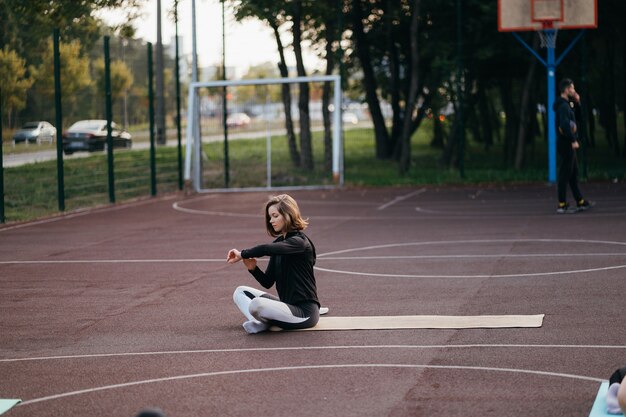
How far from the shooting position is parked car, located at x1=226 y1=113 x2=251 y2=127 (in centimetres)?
2811

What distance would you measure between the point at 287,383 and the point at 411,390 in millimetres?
806

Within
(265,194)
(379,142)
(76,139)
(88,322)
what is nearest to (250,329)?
(88,322)

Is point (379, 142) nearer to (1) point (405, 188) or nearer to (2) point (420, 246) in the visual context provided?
(1) point (405, 188)

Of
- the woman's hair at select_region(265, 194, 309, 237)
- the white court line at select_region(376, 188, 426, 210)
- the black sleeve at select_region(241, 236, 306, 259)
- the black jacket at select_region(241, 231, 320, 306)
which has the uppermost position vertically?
the woman's hair at select_region(265, 194, 309, 237)

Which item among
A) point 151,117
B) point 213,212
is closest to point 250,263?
point 213,212

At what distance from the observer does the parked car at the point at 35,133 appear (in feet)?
65.1

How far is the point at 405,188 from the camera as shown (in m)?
26.2

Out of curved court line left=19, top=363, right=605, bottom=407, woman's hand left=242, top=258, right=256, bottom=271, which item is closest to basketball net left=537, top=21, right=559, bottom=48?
woman's hand left=242, top=258, right=256, bottom=271

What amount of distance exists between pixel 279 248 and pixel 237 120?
19.8 m

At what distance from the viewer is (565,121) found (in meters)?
18.4

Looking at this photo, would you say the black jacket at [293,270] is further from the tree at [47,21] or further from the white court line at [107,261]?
the tree at [47,21]

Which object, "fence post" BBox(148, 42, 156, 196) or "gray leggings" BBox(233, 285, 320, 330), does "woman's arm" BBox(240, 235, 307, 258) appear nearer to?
"gray leggings" BBox(233, 285, 320, 330)

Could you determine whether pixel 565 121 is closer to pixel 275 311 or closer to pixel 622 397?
pixel 275 311

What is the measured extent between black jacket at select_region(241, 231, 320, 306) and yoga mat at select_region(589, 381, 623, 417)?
2.95m
